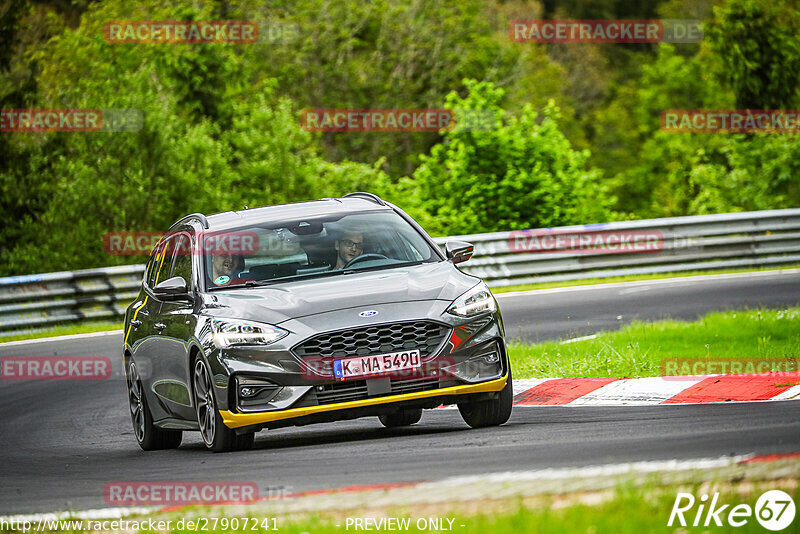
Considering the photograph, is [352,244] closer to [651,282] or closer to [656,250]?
[651,282]

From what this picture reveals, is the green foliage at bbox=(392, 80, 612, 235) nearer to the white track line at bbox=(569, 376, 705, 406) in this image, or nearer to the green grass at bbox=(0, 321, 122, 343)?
the green grass at bbox=(0, 321, 122, 343)

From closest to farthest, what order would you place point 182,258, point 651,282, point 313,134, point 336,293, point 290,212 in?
point 336,293, point 290,212, point 182,258, point 651,282, point 313,134

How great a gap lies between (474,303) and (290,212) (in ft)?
6.28

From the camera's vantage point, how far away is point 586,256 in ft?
76.8

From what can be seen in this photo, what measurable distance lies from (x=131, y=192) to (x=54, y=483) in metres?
21.8

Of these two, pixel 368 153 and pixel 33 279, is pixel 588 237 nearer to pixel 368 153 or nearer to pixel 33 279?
pixel 33 279

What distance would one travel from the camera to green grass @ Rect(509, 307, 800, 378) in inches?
466

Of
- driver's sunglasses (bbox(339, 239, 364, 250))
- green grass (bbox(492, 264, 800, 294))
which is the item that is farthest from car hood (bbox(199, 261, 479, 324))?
green grass (bbox(492, 264, 800, 294))

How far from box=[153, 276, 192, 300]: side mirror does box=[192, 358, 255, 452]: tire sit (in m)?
0.53

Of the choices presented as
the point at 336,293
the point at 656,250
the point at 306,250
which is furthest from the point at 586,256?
the point at 336,293

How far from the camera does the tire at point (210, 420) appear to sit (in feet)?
29.8

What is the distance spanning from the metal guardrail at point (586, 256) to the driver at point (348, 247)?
12.2 meters

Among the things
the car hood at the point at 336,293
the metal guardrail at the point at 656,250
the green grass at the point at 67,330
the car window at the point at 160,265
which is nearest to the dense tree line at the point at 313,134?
the metal guardrail at the point at 656,250

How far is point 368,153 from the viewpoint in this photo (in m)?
52.4
